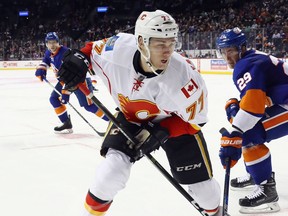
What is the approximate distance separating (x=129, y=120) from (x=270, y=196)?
3.11 ft

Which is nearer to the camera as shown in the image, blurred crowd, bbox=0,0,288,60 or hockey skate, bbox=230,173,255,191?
hockey skate, bbox=230,173,255,191

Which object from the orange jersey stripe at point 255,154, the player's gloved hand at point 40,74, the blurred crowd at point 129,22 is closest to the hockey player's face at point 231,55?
the orange jersey stripe at point 255,154

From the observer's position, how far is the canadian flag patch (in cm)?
179

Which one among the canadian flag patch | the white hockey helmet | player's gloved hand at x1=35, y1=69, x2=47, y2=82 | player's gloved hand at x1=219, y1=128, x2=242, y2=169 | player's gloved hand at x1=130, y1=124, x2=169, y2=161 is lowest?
player's gloved hand at x1=35, y1=69, x2=47, y2=82

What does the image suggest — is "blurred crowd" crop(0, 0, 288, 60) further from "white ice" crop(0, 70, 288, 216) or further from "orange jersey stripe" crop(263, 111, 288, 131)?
"orange jersey stripe" crop(263, 111, 288, 131)

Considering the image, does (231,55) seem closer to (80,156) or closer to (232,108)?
(232,108)

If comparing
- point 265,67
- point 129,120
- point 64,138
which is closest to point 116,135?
point 129,120

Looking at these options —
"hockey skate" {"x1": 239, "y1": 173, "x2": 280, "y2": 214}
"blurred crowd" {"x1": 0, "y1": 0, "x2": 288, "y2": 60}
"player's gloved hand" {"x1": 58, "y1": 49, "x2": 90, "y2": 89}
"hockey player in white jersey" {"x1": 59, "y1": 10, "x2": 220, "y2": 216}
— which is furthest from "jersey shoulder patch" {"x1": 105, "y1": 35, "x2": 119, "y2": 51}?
"blurred crowd" {"x1": 0, "y1": 0, "x2": 288, "y2": 60}

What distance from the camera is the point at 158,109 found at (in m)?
1.95

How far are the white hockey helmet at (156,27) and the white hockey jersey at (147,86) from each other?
14 cm

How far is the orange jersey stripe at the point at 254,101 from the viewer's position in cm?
221

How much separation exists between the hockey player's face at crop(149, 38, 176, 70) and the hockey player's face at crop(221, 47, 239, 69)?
2.67ft

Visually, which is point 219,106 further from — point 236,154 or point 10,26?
point 10,26

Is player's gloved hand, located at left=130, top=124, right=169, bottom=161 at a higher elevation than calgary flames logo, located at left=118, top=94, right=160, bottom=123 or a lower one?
lower
